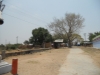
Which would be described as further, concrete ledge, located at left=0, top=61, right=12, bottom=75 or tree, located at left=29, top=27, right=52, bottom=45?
tree, located at left=29, top=27, right=52, bottom=45

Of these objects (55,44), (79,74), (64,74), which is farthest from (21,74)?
(55,44)

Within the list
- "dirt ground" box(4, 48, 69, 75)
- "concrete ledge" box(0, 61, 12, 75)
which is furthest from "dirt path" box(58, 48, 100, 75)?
"concrete ledge" box(0, 61, 12, 75)

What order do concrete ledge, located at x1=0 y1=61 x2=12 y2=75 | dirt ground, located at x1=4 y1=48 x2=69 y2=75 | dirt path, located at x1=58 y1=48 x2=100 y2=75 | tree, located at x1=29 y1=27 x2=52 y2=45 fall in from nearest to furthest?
concrete ledge, located at x1=0 y1=61 x2=12 y2=75, dirt ground, located at x1=4 y1=48 x2=69 y2=75, dirt path, located at x1=58 y1=48 x2=100 y2=75, tree, located at x1=29 y1=27 x2=52 y2=45

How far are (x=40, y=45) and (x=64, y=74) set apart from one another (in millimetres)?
40880

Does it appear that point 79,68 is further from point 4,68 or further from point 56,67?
point 4,68

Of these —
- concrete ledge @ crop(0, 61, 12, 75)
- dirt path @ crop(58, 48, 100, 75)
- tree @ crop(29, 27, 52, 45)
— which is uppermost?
tree @ crop(29, 27, 52, 45)

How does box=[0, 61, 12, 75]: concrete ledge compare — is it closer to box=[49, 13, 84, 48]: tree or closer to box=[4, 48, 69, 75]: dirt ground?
box=[4, 48, 69, 75]: dirt ground

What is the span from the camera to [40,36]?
4897 centimetres

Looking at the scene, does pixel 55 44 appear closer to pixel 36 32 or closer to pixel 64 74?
pixel 36 32

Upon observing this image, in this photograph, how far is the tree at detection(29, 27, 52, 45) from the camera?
4888 centimetres

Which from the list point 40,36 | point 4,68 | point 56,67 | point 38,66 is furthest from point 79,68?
point 40,36

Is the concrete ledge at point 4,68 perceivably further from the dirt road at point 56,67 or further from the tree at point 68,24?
the tree at point 68,24

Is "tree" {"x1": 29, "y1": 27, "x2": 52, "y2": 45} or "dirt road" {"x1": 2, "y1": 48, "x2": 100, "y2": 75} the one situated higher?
"tree" {"x1": 29, "y1": 27, "x2": 52, "y2": 45}

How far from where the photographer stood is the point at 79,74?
26.2 ft
